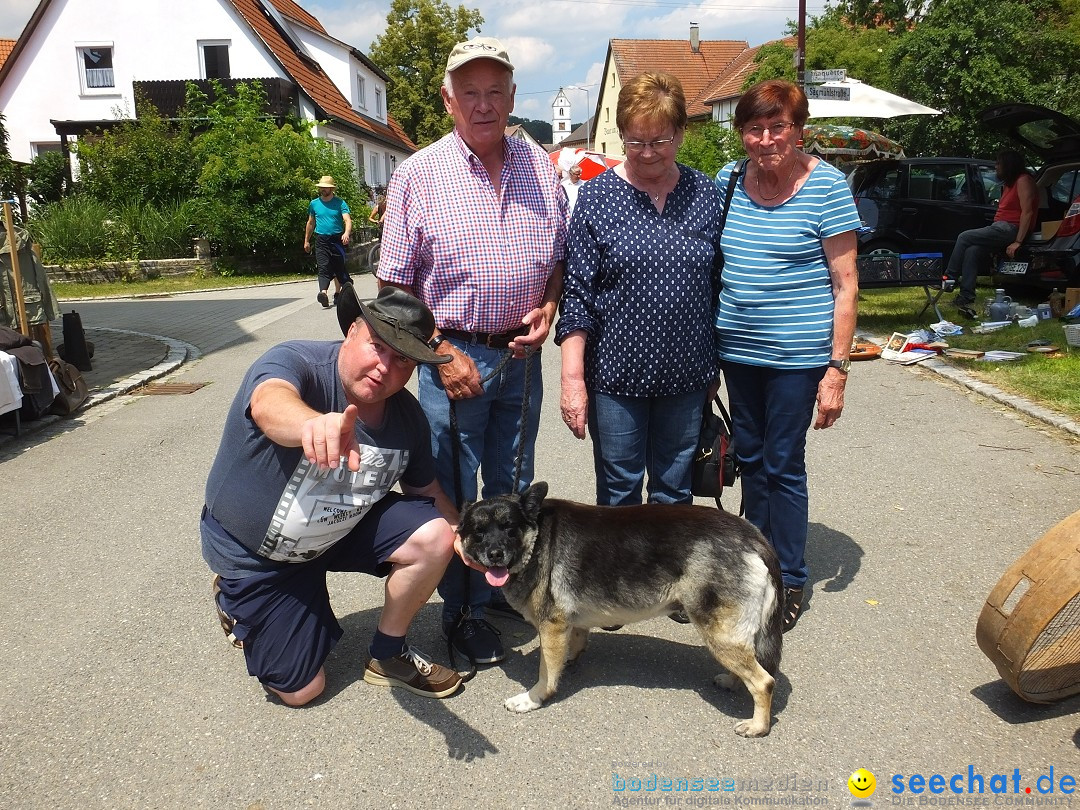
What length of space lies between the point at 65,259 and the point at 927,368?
18.0m

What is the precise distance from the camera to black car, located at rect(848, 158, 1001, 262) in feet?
42.6

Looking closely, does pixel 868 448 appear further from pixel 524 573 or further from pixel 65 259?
pixel 65 259

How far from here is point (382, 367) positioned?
2.66 m

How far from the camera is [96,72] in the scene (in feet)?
91.0

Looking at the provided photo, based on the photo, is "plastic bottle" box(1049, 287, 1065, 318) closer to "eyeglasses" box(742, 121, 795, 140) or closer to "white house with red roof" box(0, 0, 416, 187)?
"eyeglasses" box(742, 121, 795, 140)

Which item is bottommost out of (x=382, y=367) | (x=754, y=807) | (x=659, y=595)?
(x=754, y=807)

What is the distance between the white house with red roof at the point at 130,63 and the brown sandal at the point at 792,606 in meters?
24.8

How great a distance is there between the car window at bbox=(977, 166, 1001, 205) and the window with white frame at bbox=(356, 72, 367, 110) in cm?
2660

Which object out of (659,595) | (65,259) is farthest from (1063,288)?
(65,259)

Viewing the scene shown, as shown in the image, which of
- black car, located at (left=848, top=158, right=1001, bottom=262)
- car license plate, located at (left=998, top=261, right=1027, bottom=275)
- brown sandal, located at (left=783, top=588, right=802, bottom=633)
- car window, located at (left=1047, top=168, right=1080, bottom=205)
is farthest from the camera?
black car, located at (left=848, top=158, right=1001, bottom=262)

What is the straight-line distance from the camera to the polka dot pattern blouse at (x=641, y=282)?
3082mm

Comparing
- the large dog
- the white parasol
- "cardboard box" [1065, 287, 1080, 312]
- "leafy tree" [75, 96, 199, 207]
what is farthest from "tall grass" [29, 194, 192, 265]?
the large dog

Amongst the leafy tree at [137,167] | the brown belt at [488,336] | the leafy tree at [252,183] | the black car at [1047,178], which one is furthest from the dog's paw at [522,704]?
the leafy tree at [137,167]

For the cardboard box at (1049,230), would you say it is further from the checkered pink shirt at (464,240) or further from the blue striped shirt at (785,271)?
the checkered pink shirt at (464,240)
